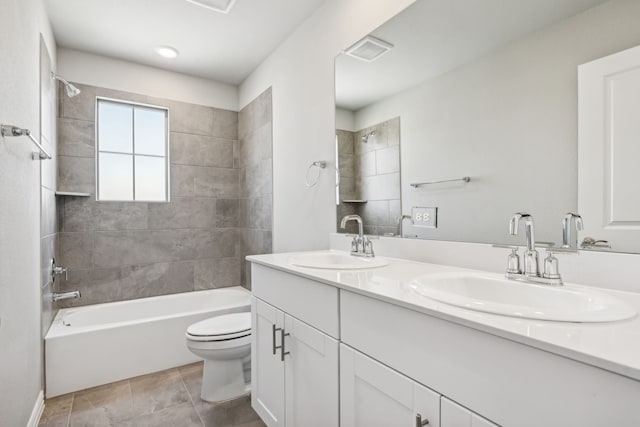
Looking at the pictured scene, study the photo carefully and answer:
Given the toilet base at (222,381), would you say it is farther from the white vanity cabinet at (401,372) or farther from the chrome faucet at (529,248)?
the chrome faucet at (529,248)

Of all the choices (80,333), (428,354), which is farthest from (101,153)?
(428,354)

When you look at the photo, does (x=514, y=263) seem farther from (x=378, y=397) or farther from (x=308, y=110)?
(x=308, y=110)

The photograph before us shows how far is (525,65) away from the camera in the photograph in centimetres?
114

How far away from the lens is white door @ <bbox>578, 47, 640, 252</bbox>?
0.89 meters

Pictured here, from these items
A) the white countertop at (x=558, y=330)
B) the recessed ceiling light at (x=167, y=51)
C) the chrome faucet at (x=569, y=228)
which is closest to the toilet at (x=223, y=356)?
the white countertop at (x=558, y=330)

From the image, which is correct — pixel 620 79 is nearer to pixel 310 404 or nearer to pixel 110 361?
pixel 310 404

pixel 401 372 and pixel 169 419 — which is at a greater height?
pixel 401 372

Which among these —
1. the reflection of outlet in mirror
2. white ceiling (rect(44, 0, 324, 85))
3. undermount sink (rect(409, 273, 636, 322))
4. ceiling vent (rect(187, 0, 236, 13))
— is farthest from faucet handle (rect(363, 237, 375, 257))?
ceiling vent (rect(187, 0, 236, 13))

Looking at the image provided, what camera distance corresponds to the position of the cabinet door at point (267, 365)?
4.79ft

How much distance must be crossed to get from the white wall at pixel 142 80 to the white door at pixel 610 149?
3.13m

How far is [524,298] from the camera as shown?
966 mm

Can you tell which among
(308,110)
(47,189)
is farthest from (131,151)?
(308,110)

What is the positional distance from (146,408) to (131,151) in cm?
221

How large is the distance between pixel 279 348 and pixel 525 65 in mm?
1481
